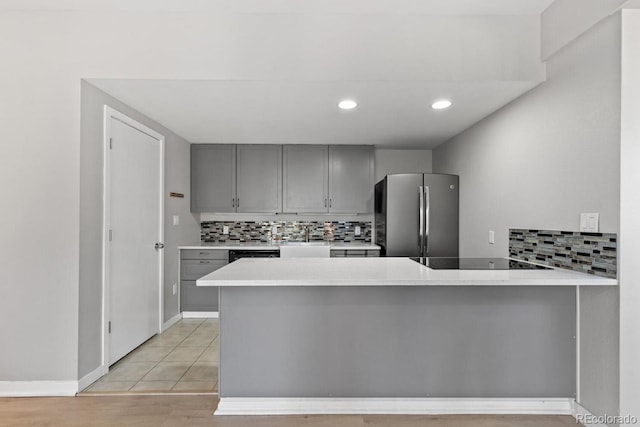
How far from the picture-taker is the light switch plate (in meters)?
1.90

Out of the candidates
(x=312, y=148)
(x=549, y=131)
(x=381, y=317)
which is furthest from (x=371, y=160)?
(x=381, y=317)

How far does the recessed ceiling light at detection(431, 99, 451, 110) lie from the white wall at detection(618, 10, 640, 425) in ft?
3.80

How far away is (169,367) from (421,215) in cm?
271

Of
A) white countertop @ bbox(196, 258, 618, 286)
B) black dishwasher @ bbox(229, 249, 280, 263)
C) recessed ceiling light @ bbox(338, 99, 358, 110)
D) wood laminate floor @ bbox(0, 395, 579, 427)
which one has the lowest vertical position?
wood laminate floor @ bbox(0, 395, 579, 427)

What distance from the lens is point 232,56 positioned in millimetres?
2357

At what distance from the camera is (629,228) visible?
1.75 meters

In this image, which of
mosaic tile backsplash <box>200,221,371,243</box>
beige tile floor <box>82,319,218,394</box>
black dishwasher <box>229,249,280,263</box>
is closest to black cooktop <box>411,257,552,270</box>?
beige tile floor <box>82,319,218,394</box>

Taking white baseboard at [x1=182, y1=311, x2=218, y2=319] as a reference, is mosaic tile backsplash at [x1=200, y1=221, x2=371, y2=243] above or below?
above

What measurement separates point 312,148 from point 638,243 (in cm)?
332

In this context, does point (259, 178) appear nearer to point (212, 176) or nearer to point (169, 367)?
point (212, 176)

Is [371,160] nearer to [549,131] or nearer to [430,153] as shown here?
[430,153]

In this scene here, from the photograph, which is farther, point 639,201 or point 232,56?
point 232,56

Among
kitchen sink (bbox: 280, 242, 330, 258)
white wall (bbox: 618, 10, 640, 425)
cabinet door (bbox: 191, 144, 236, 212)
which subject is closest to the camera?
white wall (bbox: 618, 10, 640, 425)

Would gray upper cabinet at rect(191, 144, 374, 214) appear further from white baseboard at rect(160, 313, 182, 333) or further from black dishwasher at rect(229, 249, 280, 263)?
white baseboard at rect(160, 313, 182, 333)
